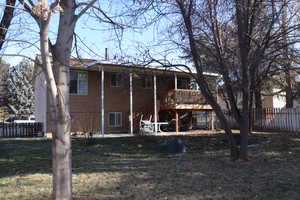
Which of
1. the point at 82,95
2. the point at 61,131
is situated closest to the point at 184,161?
the point at 61,131

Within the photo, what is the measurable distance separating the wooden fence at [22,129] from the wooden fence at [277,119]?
13.4 metres

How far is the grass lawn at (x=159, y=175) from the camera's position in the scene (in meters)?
5.37

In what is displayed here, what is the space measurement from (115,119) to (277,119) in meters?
11.9

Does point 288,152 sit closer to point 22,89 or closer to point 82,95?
point 82,95

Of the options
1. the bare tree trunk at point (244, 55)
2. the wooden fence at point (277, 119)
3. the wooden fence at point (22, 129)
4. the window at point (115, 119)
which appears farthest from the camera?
the window at point (115, 119)

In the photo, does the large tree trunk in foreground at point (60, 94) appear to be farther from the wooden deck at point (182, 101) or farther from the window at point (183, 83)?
the window at point (183, 83)

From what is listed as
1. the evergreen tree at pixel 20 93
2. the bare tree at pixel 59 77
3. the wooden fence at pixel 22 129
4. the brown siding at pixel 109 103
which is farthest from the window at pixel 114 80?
the evergreen tree at pixel 20 93

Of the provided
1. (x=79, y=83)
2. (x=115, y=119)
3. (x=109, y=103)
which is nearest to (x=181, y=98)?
(x=115, y=119)

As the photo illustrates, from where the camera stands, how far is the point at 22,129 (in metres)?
19.4

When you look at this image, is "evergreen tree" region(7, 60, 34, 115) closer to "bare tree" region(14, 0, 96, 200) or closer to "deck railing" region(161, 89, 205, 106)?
"deck railing" region(161, 89, 205, 106)

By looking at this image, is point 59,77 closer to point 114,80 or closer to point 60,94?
point 60,94

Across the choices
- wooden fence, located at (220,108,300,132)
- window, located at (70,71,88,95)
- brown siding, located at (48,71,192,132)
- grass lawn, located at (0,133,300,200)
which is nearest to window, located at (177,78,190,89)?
brown siding, located at (48,71,192,132)

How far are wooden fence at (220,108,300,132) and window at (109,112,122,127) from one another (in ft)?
26.2

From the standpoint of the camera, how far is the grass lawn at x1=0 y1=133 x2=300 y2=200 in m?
5.37
